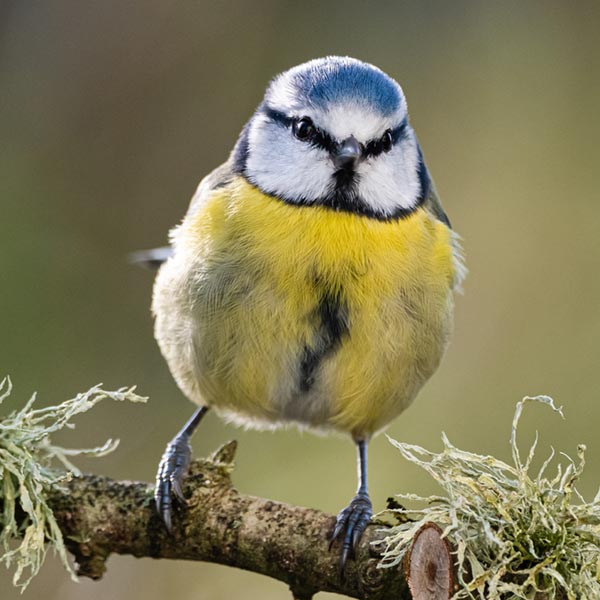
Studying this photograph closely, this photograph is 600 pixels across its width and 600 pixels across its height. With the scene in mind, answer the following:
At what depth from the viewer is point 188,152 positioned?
4.53 metres

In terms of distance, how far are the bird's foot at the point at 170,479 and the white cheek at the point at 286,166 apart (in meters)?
0.68

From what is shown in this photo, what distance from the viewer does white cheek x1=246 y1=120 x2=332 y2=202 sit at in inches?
89.4

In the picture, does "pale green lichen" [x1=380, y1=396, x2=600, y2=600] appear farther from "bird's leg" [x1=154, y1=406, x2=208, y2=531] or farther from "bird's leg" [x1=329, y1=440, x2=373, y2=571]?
"bird's leg" [x1=154, y1=406, x2=208, y2=531]

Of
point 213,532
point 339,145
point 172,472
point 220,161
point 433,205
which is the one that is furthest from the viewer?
point 220,161

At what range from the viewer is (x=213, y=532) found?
1.87 metres

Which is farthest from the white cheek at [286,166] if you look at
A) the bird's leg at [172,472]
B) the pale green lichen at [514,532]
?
the pale green lichen at [514,532]

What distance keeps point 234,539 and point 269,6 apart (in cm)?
323

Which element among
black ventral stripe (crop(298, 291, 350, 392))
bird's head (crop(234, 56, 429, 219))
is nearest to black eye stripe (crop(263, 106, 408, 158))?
bird's head (crop(234, 56, 429, 219))

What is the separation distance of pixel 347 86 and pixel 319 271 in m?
0.46

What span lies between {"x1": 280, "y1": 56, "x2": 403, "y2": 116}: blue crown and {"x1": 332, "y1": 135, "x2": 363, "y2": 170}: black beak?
0.11 m

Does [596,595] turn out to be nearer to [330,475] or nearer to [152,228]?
[330,475]

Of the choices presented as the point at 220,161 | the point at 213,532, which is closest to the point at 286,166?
the point at 213,532

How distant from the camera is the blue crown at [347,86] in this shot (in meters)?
2.28

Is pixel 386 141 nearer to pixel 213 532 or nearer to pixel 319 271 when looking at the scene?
pixel 319 271
